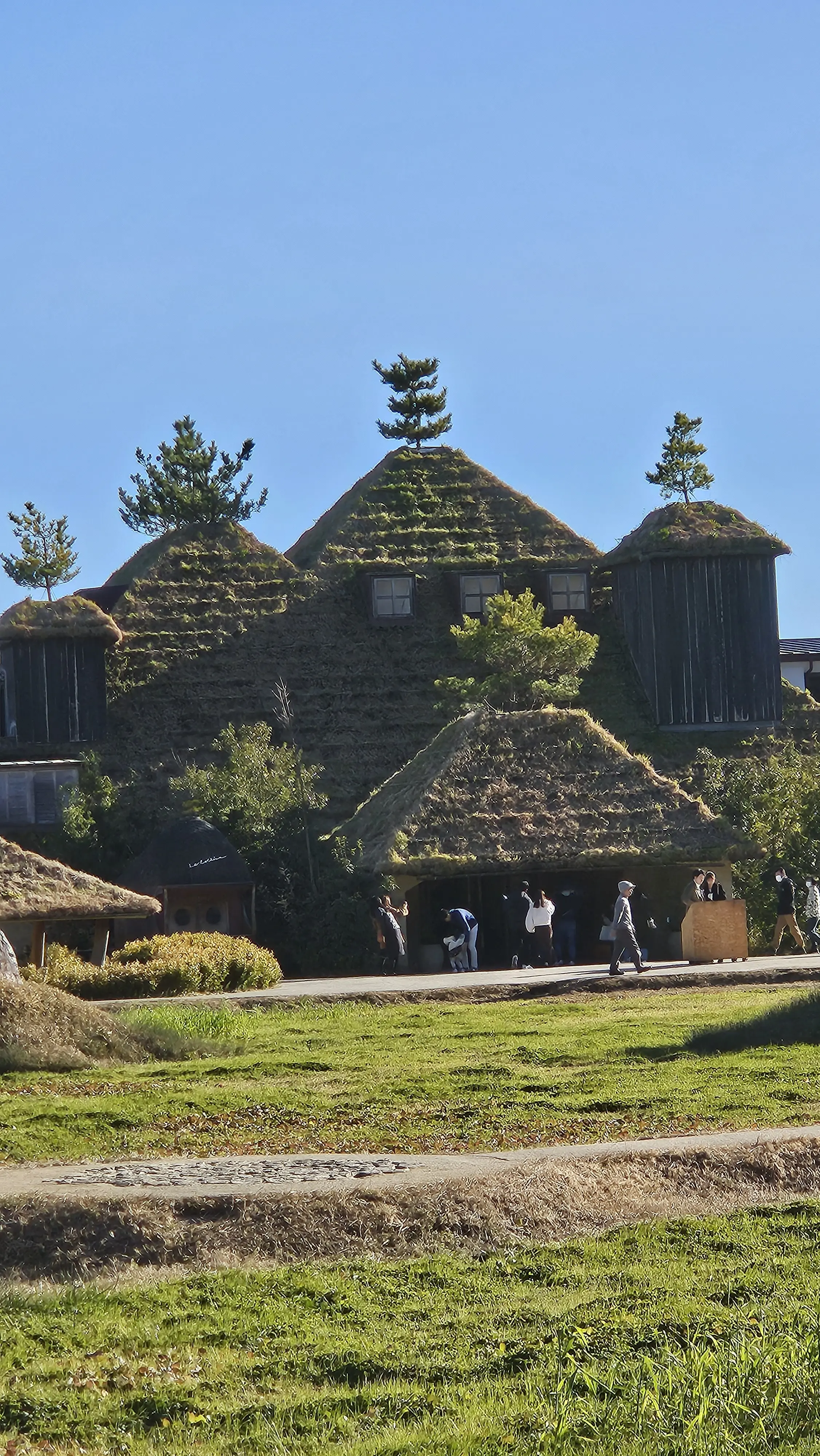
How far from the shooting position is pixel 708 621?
1813 inches

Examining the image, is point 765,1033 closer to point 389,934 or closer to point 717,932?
point 717,932

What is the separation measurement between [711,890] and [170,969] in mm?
9914

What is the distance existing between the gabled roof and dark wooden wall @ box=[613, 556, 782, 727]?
2990 millimetres

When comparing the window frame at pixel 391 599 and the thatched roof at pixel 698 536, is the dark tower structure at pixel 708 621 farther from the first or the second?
the window frame at pixel 391 599

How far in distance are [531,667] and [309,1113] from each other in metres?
27.4

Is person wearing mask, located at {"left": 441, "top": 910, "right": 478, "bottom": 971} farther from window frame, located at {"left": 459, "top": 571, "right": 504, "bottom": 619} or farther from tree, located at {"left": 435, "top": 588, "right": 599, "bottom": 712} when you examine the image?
window frame, located at {"left": 459, "top": 571, "right": 504, "bottom": 619}

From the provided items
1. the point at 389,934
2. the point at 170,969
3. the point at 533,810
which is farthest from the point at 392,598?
the point at 170,969

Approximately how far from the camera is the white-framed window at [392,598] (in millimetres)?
46094

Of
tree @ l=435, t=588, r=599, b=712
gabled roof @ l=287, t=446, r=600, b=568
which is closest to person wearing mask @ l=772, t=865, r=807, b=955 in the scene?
tree @ l=435, t=588, r=599, b=712

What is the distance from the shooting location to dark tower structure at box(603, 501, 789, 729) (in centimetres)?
4562

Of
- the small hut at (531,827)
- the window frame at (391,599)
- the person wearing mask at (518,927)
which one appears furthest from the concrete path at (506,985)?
the window frame at (391,599)

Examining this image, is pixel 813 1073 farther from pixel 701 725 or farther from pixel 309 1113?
pixel 701 725

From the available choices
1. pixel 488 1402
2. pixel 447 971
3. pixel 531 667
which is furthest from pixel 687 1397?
pixel 531 667

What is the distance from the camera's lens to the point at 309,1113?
14.9 meters
